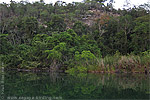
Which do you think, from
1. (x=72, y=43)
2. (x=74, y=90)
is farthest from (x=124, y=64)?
(x=74, y=90)

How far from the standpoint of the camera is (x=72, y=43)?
82.2ft

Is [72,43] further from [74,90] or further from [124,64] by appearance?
[74,90]

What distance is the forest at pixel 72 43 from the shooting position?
59.3 ft

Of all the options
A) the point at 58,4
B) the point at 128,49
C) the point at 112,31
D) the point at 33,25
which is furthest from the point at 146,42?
the point at 58,4

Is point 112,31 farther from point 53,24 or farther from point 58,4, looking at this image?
point 58,4

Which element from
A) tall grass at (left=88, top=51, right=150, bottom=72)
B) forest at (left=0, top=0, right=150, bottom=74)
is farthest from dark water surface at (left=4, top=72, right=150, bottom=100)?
forest at (left=0, top=0, right=150, bottom=74)

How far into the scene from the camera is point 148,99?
6.12 m

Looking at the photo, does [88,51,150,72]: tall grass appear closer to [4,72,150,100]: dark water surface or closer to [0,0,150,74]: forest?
[0,0,150,74]: forest

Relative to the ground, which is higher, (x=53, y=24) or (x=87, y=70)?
(x=53, y=24)

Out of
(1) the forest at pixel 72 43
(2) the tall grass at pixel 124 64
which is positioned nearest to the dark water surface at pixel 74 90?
(2) the tall grass at pixel 124 64

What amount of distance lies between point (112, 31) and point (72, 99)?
94.8 feet

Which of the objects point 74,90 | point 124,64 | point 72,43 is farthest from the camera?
point 72,43

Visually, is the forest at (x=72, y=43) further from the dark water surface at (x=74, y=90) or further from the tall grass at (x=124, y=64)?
the dark water surface at (x=74, y=90)

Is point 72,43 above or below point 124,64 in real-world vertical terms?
above
